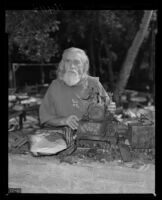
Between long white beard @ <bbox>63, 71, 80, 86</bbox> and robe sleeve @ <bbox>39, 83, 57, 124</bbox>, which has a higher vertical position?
long white beard @ <bbox>63, 71, 80, 86</bbox>

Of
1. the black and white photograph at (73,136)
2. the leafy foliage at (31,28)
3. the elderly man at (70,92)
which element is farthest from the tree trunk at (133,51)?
the leafy foliage at (31,28)

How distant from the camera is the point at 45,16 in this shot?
16.9 feet

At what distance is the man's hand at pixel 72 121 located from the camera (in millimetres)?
4027

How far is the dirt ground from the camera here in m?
3.47

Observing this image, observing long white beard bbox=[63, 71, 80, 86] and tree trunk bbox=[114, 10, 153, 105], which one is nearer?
long white beard bbox=[63, 71, 80, 86]

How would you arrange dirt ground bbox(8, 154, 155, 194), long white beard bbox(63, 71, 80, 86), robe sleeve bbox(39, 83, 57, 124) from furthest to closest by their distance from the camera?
1. robe sleeve bbox(39, 83, 57, 124)
2. long white beard bbox(63, 71, 80, 86)
3. dirt ground bbox(8, 154, 155, 194)

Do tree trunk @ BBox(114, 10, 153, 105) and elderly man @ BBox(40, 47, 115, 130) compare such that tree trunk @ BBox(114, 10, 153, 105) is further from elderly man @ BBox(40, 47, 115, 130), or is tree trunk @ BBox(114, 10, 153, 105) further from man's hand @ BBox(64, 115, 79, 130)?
man's hand @ BBox(64, 115, 79, 130)

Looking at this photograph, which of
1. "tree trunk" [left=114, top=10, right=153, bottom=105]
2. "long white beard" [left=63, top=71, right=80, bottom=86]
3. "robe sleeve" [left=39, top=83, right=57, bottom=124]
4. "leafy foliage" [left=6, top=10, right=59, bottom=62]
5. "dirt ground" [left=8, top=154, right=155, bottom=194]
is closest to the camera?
"dirt ground" [left=8, top=154, right=155, bottom=194]

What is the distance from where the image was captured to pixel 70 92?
412cm

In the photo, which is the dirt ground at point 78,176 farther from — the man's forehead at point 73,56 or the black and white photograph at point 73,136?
the man's forehead at point 73,56

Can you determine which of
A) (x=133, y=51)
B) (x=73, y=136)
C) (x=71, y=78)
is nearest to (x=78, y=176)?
(x=73, y=136)

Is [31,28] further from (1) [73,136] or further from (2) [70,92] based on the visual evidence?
(1) [73,136]

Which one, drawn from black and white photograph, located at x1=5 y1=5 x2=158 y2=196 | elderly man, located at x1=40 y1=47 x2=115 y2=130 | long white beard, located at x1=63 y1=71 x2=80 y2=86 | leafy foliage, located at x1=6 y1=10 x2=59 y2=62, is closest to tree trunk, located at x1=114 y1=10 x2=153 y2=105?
black and white photograph, located at x1=5 y1=5 x2=158 y2=196
